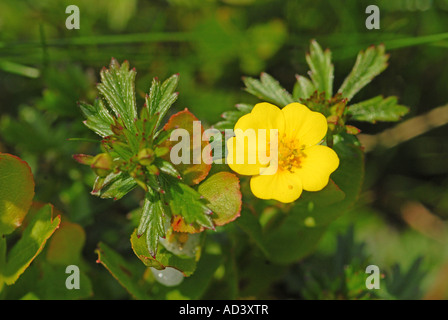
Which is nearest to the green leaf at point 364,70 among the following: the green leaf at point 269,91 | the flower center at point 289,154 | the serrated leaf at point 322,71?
the serrated leaf at point 322,71

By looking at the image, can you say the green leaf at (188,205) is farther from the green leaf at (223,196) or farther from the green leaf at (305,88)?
the green leaf at (305,88)

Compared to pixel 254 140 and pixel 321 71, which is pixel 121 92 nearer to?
pixel 254 140

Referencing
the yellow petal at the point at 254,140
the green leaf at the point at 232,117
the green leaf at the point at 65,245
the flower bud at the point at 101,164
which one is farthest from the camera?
the green leaf at the point at 65,245

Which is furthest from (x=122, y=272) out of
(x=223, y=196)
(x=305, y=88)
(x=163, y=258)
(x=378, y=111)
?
(x=378, y=111)
